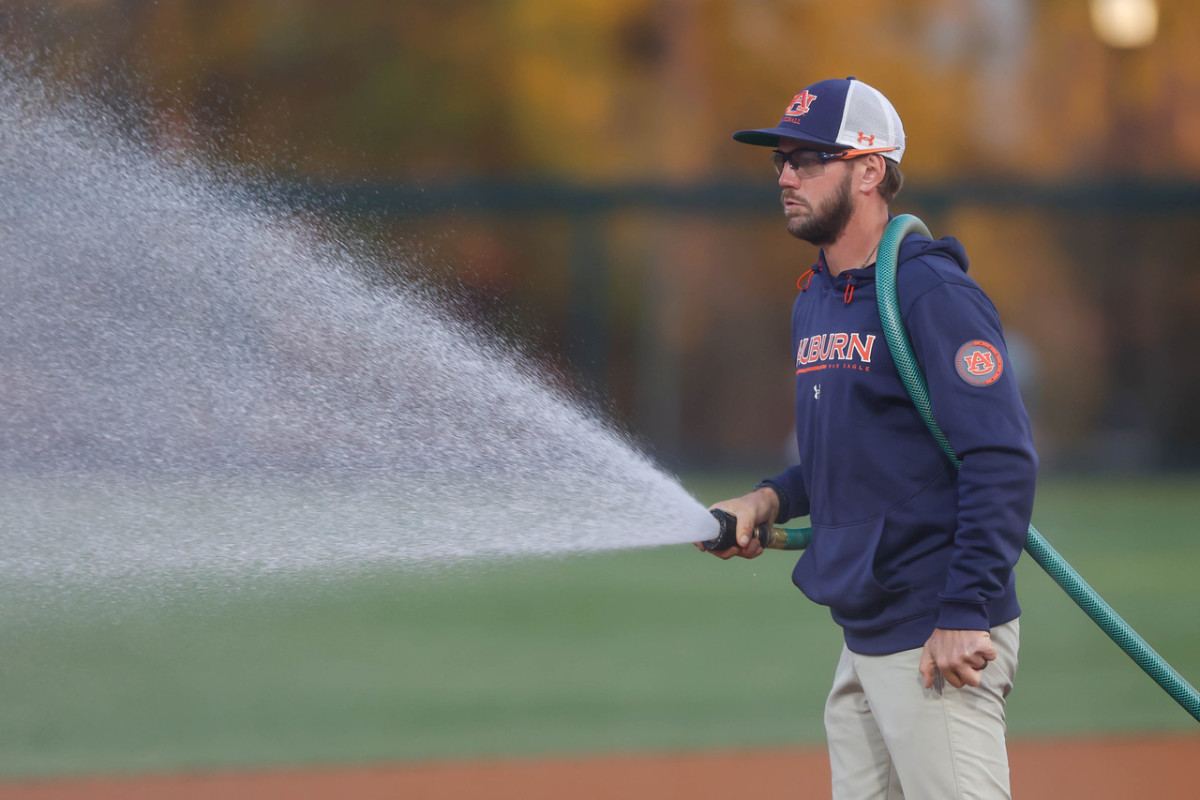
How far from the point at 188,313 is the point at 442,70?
42.3ft

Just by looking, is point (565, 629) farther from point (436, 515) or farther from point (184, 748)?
point (436, 515)

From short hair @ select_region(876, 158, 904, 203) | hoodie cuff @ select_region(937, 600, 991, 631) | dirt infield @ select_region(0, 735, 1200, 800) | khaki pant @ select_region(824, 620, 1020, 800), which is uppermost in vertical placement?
short hair @ select_region(876, 158, 904, 203)

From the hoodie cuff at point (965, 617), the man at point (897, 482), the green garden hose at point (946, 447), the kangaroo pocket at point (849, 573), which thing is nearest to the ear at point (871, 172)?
the man at point (897, 482)

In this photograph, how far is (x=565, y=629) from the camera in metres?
9.66

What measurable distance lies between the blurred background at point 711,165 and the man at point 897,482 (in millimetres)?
15961

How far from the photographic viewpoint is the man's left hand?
2836 mm

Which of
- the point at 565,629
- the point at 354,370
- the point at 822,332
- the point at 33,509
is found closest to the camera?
the point at 822,332

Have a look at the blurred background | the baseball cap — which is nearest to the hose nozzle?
the baseball cap

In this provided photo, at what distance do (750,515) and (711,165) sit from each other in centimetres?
1858

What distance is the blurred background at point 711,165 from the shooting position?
2041cm

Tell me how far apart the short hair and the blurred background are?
15.9 metres

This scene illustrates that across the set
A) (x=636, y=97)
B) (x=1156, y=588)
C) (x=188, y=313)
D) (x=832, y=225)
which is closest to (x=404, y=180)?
(x=636, y=97)

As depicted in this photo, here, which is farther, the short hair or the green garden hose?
the short hair

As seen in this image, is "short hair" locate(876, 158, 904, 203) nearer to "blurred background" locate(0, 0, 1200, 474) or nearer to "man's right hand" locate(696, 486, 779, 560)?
"man's right hand" locate(696, 486, 779, 560)
